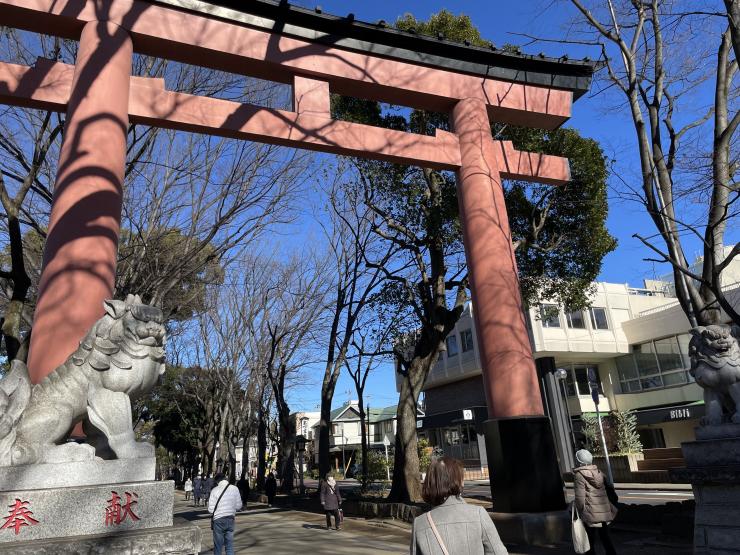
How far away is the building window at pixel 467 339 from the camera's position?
3230cm

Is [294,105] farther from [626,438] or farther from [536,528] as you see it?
[626,438]

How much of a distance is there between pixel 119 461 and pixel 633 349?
31.0 metres

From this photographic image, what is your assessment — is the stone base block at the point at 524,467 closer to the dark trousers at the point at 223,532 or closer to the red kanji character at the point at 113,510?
the dark trousers at the point at 223,532

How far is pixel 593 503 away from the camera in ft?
17.8

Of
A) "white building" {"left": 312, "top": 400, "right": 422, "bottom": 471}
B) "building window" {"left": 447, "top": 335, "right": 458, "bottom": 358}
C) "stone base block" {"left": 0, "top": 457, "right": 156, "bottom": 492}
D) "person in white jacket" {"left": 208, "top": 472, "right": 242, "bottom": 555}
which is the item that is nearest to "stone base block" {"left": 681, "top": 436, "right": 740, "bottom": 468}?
"stone base block" {"left": 0, "top": 457, "right": 156, "bottom": 492}

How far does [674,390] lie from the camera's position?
26.1 metres

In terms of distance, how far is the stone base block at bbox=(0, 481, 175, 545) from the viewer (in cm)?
291

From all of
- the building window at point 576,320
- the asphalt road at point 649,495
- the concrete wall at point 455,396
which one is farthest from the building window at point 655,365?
the asphalt road at point 649,495

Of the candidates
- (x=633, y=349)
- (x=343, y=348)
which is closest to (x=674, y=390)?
(x=633, y=349)

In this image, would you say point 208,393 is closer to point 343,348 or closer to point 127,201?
point 343,348

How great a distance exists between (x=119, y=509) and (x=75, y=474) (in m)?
0.35

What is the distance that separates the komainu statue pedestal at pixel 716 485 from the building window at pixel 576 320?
82.2ft

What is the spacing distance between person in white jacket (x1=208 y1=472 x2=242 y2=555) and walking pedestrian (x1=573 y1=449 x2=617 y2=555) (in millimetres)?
4230

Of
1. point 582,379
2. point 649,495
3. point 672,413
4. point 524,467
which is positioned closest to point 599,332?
point 582,379
